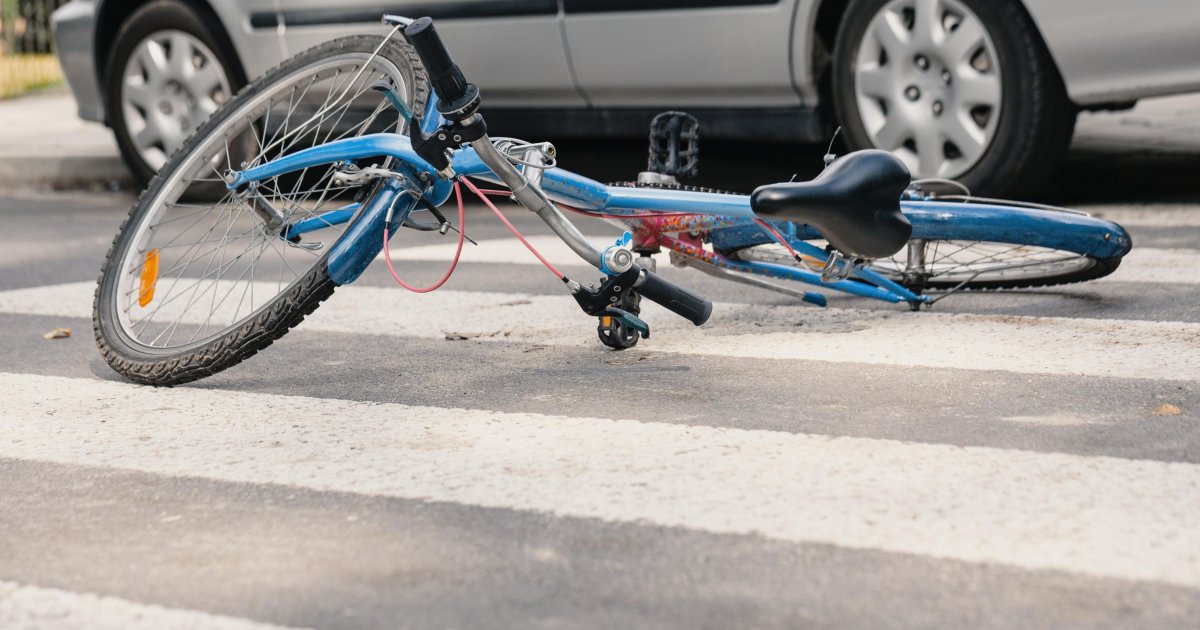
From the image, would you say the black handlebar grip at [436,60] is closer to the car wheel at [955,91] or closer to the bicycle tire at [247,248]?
the bicycle tire at [247,248]

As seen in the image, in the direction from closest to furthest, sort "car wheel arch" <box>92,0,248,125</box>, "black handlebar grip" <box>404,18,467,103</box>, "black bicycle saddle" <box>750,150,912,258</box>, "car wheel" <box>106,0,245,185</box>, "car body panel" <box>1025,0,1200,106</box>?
"black handlebar grip" <box>404,18,467,103</box>
"black bicycle saddle" <box>750,150,912,258</box>
"car body panel" <box>1025,0,1200,106</box>
"car wheel" <box>106,0,245,185</box>
"car wheel arch" <box>92,0,248,125</box>

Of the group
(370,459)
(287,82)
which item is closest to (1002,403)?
(370,459)

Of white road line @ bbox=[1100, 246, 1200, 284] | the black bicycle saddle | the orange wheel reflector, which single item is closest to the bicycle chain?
the black bicycle saddle

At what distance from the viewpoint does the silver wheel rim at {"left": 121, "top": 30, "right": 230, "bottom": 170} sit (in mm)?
7613

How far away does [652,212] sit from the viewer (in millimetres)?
3811

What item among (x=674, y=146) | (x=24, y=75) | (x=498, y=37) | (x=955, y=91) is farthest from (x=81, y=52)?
(x=24, y=75)

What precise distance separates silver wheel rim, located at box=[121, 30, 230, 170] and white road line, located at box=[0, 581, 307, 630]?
5.46 m

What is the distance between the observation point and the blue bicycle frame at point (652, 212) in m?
3.51

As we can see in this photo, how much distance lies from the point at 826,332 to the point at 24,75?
37.0 ft

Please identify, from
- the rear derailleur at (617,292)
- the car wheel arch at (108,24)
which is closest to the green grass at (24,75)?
the car wheel arch at (108,24)

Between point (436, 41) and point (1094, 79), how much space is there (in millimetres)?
3086

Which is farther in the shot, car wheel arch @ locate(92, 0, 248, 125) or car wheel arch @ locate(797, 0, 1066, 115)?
car wheel arch @ locate(92, 0, 248, 125)

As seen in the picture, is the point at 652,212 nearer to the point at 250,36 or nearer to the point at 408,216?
the point at 408,216

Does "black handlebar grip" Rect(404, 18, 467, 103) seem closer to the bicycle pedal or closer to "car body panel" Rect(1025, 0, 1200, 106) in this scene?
the bicycle pedal
